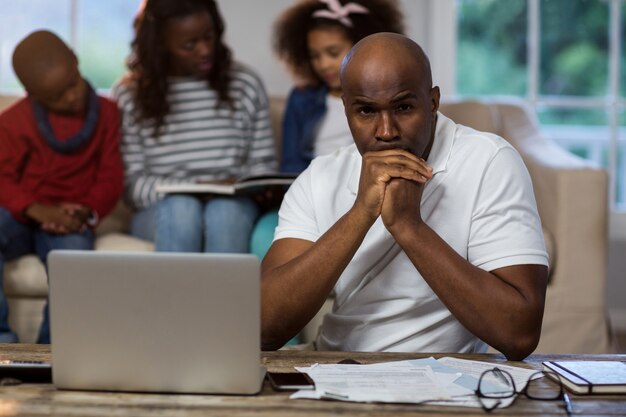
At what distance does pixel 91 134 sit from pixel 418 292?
1.56 m

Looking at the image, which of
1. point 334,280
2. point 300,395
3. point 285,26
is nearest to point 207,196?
point 285,26

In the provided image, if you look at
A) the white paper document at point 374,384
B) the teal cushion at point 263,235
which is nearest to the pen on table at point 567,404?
the white paper document at point 374,384

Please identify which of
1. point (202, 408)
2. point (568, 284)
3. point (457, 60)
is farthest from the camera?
point (457, 60)

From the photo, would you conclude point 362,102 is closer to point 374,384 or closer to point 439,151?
point 439,151

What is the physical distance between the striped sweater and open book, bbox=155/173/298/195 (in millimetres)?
202

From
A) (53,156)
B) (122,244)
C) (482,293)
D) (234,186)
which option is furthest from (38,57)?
(482,293)

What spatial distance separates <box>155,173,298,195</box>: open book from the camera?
2.42m

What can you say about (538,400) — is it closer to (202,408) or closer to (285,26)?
(202,408)

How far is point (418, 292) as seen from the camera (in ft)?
4.90

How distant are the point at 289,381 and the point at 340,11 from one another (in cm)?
189

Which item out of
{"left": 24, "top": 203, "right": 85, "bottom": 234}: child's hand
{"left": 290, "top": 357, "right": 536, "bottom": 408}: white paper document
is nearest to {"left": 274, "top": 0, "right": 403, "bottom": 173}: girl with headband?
{"left": 24, "top": 203, "right": 85, "bottom": 234}: child's hand

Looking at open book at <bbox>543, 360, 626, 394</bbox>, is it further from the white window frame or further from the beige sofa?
the white window frame

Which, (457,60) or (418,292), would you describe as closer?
(418,292)

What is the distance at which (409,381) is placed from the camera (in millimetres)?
1127
